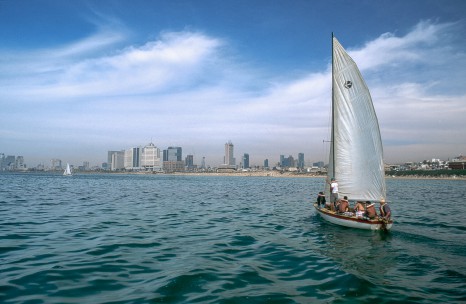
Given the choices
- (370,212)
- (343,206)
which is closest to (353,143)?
(343,206)

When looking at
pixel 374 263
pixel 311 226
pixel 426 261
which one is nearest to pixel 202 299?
pixel 374 263

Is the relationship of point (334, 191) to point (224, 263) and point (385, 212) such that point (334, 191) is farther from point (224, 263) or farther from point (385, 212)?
point (224, 263)

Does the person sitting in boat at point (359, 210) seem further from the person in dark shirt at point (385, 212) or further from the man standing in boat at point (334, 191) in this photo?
the man standing in boat at point (334, 191)

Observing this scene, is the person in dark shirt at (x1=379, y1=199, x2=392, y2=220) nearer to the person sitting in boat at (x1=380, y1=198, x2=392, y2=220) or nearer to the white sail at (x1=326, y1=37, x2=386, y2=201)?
the person sitting in boat at (x1=380, y1=198, x2=392, y2=220)

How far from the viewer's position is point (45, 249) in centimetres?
1727

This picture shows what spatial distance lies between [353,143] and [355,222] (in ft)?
20.8

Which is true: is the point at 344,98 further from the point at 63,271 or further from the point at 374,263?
the point at 63,271

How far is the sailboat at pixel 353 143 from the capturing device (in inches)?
996

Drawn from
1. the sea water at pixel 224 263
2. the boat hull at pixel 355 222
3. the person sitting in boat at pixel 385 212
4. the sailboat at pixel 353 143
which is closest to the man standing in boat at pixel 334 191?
the sailboat at pixel 353 143

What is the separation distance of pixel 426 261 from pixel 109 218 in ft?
80.0

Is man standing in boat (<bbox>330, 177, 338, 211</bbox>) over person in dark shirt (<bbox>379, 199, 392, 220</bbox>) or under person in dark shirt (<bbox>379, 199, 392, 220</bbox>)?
over

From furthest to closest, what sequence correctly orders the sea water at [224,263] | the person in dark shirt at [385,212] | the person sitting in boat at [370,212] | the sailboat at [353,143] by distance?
the sailboat at [353,143] → the person sitting in boat at [370,212] → the person in dark shirt at [385,212] → the sea water at [224,263]

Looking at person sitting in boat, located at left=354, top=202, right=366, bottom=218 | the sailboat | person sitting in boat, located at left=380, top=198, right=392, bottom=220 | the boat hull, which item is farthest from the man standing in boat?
person sitting in boat, located at left=380, top=198, right=392, bottom=220

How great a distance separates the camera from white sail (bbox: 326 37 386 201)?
25453mm
